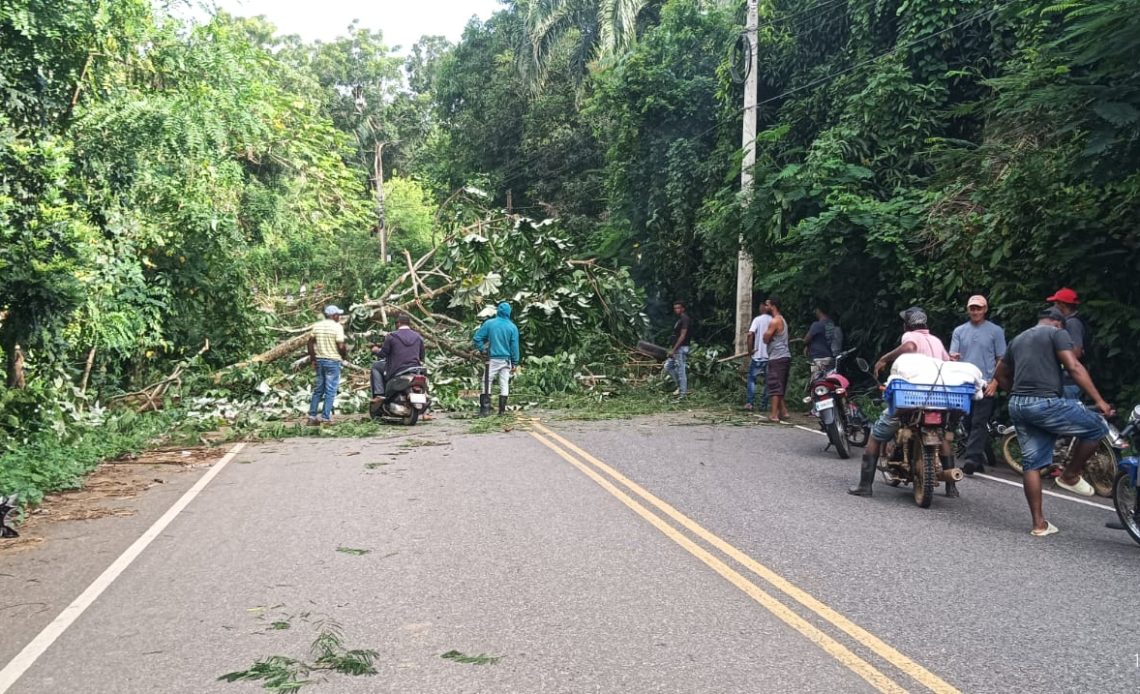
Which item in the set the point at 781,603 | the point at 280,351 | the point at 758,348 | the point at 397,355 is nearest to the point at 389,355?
the point at 397,355

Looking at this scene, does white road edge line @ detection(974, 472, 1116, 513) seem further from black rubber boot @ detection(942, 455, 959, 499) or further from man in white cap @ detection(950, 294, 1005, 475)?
black rubber boot @ detection(942, 455, 959, 499)

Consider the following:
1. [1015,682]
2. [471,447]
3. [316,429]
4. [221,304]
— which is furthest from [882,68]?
[1015,682]

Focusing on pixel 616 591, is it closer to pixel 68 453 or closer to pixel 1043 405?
pixel 1043 405

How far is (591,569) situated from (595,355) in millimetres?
15285

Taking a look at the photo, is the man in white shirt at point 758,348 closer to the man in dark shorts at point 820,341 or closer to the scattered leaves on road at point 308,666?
the man in dark shorts at point 820,341

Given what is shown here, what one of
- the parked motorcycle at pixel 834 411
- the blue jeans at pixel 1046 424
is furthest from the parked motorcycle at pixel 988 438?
the blue jeans at pixel 1046 424

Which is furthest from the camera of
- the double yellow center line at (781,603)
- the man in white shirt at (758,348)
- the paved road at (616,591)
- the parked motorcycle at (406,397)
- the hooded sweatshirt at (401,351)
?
the man in white shirt at (758,348)

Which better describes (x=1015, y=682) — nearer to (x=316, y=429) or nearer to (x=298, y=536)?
(x=298, y=536)

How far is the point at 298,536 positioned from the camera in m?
7.49

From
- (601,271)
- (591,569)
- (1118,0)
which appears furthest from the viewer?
(601,271)

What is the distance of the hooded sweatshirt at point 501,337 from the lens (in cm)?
1614

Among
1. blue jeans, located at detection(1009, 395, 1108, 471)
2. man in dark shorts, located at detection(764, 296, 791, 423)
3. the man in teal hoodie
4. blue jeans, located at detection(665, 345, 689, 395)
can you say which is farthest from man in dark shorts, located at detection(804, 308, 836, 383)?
blue jeans, located at detection(1009, 395, 1108, 471)

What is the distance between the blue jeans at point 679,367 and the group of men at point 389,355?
3656 mm

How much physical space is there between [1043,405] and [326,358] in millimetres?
10937
